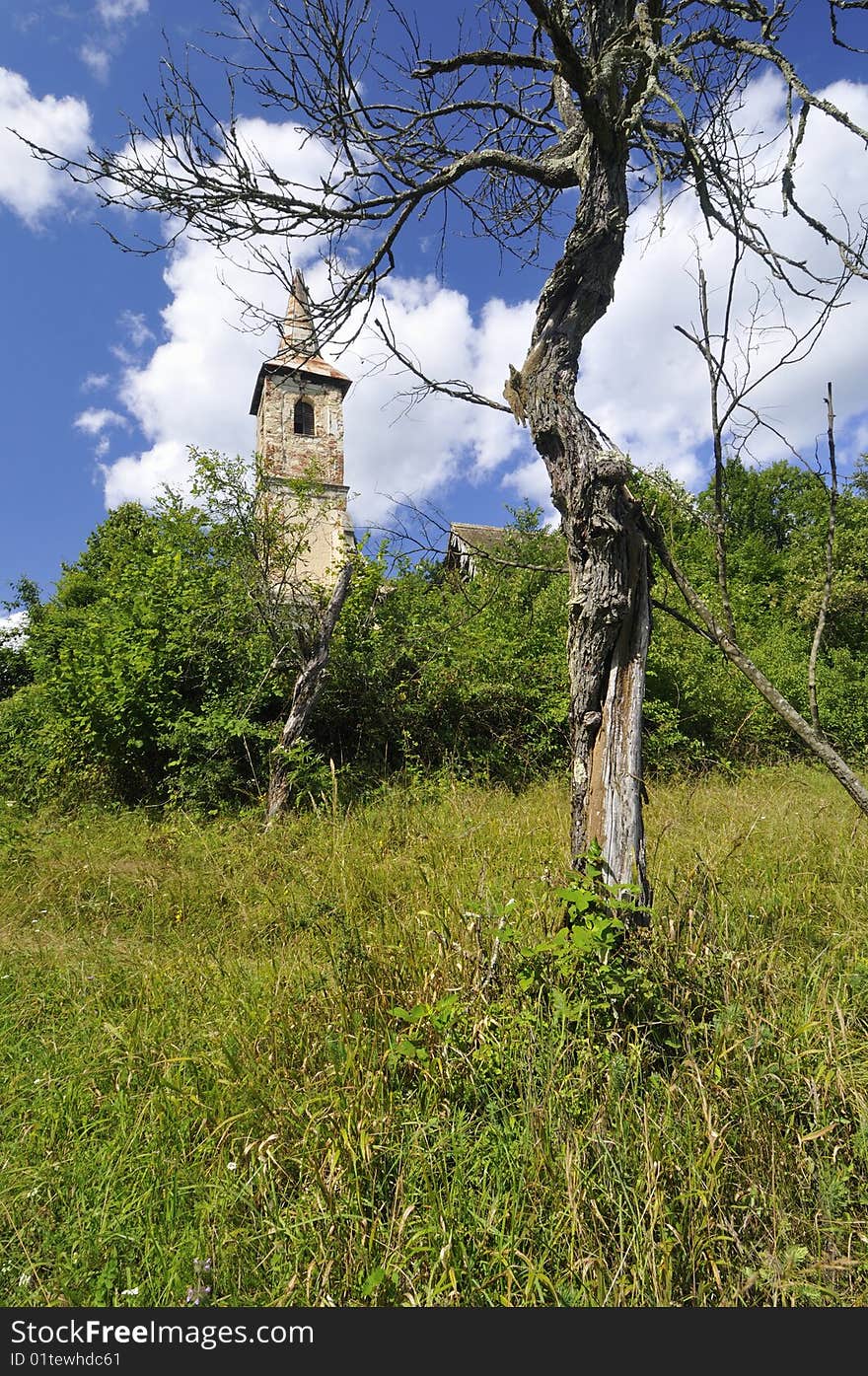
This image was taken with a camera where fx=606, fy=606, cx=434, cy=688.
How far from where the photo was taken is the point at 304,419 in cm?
2347

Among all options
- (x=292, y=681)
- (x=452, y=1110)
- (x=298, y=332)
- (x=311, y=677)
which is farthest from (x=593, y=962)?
(x=292, y=681)

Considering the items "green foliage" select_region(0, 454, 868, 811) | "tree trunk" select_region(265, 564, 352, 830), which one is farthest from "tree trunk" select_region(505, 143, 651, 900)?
"tree trunk" select_region(265, 564, 352, 830)

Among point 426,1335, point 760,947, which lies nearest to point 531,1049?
point 426,1335

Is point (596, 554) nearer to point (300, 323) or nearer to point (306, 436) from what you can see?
point (300, 323)

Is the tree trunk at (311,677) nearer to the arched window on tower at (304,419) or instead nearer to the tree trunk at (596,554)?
the tree trunk at (596,554)

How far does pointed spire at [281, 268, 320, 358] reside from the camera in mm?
3088

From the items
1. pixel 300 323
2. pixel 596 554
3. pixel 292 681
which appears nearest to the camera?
pixel 596 554

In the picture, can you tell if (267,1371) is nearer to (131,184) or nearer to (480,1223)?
(480,1223)

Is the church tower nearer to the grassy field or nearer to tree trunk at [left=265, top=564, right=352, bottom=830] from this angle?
tree trunk at [left=265, top=564, right=352, bottom=830]

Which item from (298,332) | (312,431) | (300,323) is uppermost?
(312,431)

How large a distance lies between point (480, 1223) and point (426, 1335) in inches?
9.5

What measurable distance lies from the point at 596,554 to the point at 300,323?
2.15 metres

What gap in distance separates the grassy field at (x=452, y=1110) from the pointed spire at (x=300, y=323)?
115 inches

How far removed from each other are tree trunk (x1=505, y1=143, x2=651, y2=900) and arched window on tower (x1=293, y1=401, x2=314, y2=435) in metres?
22.4
